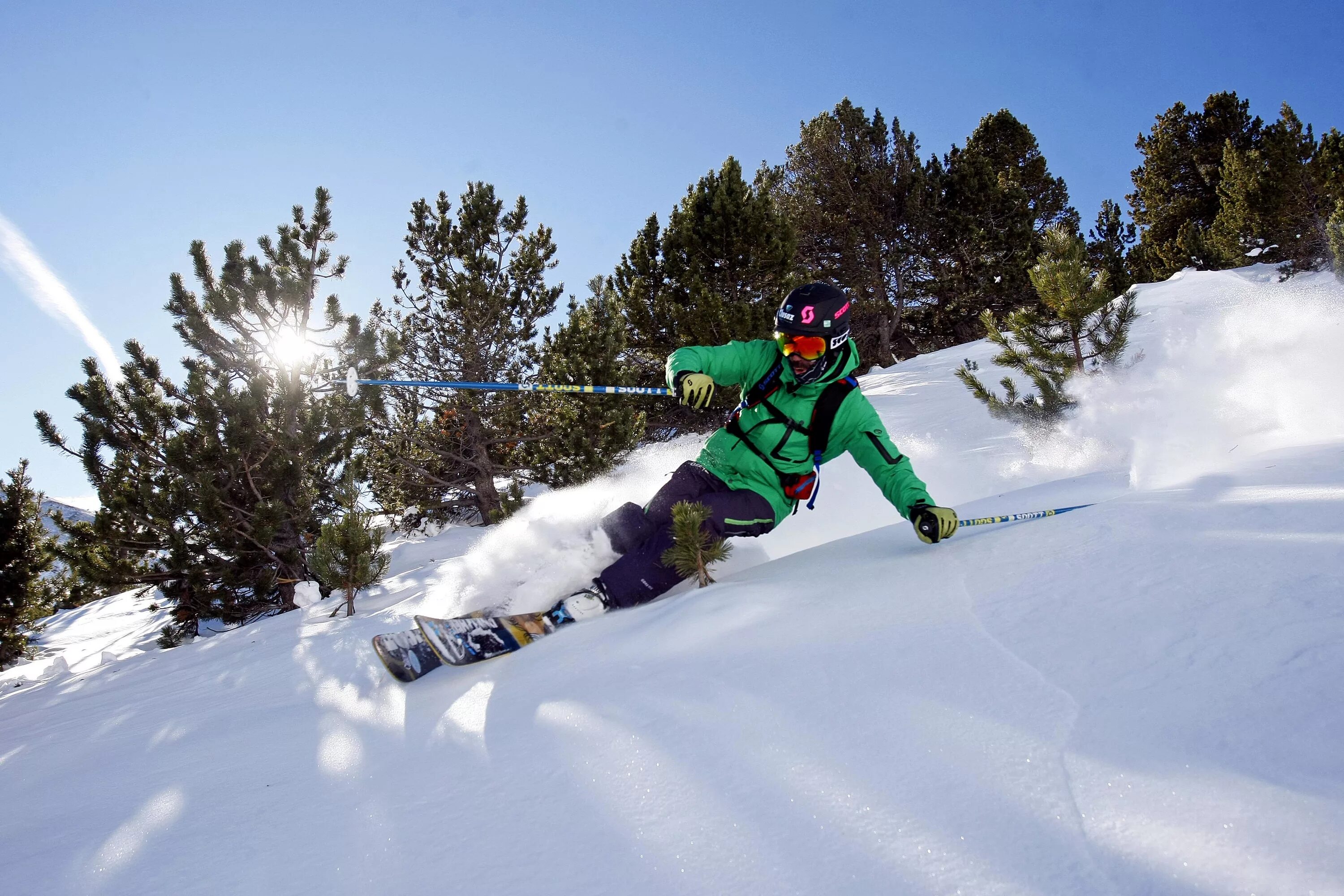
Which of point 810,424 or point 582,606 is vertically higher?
point 810,424

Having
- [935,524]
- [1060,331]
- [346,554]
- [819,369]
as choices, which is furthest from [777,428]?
[1060,331]

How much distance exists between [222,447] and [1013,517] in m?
11.0

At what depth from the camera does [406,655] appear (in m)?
2.53

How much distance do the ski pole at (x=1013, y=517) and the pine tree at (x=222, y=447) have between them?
33.5ft

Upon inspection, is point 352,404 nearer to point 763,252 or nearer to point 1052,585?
point 763,252

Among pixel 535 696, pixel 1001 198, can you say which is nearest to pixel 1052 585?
pixel 535 696

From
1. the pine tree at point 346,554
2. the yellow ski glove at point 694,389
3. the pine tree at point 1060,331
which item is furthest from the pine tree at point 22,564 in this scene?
the pine tree at point 1060,331

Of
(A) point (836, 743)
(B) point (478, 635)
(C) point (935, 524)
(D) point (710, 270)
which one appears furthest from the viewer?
(D) point (710, 270)

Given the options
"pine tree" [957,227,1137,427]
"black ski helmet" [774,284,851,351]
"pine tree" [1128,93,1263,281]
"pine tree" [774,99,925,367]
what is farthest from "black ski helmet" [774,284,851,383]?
"pine tree" [1128,93,1263,281]

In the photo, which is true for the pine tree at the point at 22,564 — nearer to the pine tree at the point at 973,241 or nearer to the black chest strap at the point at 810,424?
the black chest strap at the point at 810,424

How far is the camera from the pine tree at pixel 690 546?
2.96 metres

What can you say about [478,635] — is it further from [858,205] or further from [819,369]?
[858,205]

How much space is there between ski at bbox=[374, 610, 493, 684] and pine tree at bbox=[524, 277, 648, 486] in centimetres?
895

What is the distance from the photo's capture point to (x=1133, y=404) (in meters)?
5.20
